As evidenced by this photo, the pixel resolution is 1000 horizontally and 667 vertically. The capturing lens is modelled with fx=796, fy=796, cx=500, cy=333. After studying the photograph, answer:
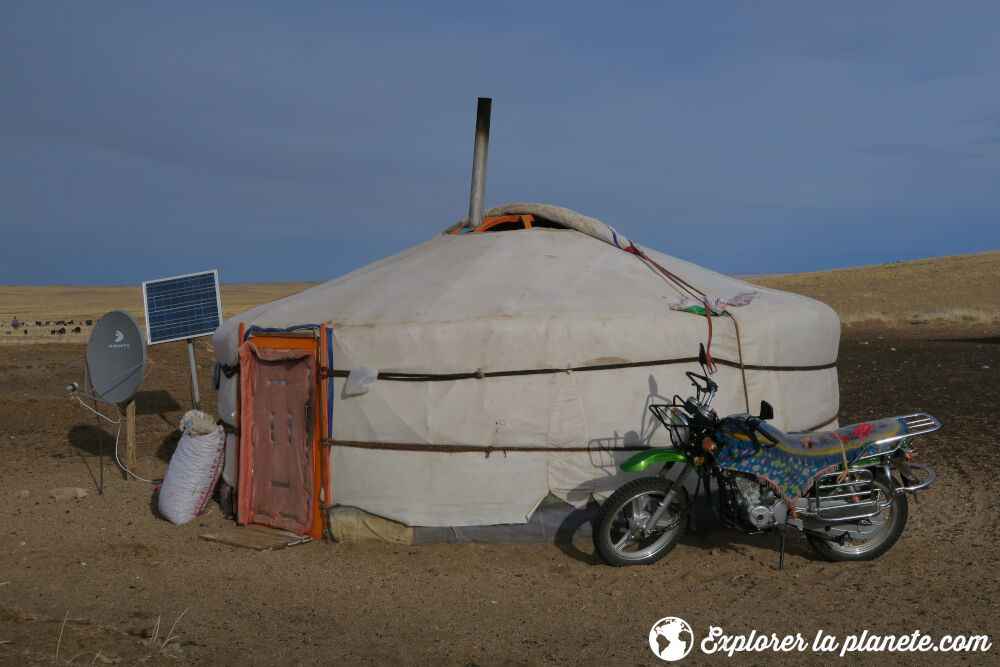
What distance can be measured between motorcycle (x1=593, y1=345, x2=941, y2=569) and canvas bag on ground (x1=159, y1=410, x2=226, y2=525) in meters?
3.02

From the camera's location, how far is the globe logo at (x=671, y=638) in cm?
368

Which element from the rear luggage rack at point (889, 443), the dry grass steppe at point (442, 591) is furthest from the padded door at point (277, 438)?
the rear luggage rack at point (889, 443)

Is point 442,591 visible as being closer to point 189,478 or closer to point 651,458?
point 651,458

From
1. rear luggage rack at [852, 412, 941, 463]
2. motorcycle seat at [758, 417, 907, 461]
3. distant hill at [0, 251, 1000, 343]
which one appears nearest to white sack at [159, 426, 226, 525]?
motorcycle seat at [758, 417, 907, 461]

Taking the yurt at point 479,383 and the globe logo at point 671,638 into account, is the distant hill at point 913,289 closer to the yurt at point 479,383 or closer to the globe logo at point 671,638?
the yurt at point 479,383

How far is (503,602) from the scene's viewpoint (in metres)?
4.33

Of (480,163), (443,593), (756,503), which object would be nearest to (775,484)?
(756,503)

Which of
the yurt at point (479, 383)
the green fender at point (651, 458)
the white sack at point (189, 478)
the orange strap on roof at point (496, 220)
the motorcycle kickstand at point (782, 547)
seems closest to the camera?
the green fender at point (651, 458)

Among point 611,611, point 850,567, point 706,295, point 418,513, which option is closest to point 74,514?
point 418,513

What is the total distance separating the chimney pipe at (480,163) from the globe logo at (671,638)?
3896 mm

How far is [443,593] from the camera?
446cm

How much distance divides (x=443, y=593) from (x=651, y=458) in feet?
4.56

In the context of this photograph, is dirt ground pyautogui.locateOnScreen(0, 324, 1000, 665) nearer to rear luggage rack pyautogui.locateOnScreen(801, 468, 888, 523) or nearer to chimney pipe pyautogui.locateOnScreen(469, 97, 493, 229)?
rear luggage rack pyautogui.locateOnScreen(801, 468, 888, 523)

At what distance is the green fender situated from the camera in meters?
4.47
